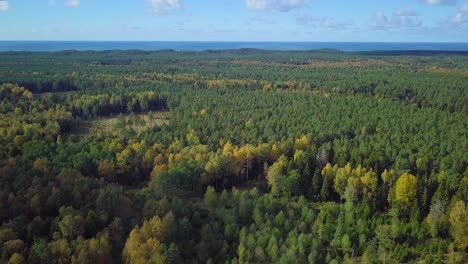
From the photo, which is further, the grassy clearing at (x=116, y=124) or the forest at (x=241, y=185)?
the grassy clearing at (x=116, y=124)

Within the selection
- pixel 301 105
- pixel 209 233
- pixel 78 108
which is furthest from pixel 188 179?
pixel 78 108

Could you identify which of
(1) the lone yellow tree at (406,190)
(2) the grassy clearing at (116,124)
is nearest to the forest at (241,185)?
(1) the lone yellow tree at (406,190)

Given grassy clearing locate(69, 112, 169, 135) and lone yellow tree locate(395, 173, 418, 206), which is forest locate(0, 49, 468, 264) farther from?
grassy clearing locate(69, 112, 169, 135)

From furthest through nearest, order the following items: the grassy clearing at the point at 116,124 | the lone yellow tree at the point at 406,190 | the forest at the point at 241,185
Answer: the grassy clearing at the point at 116,124
the lone yellow tree at the point at 406,190
the forest at the point at 241,185

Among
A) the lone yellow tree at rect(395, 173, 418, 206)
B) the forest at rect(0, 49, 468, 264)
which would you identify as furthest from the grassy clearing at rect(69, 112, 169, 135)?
the lone yellow tree at rect(395, 173, 418, 206)

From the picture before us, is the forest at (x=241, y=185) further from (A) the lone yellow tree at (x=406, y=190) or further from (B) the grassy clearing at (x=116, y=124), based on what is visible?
(B) the grassy clearing at (x=116, y=124)

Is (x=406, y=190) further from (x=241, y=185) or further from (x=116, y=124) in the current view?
(x=116, y=124)

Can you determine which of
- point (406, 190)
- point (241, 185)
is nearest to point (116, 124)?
point (241, 185)

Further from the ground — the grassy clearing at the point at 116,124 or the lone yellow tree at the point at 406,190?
the lone yellow tree at the point at 406,190
